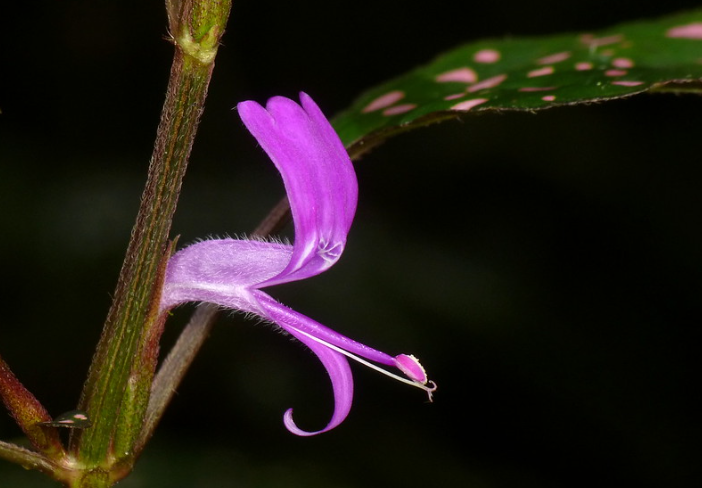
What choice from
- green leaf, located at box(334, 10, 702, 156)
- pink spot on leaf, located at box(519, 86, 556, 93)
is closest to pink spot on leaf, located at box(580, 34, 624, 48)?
green leaf, located at box(334, 10, 702, 156)

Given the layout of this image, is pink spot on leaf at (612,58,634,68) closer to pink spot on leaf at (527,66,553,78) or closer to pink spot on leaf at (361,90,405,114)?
pink spot on leaf at (527,66,553,78)

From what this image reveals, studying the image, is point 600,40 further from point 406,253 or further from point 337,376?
point 406,253

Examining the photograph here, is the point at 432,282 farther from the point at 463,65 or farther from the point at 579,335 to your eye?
the point at 463,65

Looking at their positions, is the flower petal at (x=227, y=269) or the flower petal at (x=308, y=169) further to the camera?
the flower petal at (x=227, y=269)

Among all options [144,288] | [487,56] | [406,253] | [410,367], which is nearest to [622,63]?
[487,56]

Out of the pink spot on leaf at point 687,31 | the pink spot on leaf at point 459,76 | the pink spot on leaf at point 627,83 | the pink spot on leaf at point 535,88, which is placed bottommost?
the pink spot on leaf at point 535,88

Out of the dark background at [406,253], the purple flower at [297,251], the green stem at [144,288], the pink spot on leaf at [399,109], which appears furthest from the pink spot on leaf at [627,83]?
the dark background at [406,253]

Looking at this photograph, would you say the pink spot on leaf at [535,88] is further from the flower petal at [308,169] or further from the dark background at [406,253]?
the dark background at [406,253]

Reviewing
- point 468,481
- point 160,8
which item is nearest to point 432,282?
point 468,481

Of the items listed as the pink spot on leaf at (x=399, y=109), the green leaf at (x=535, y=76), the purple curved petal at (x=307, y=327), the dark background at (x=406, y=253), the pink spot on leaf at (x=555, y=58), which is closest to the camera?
the purple curved petal at (x=307, y=327)
